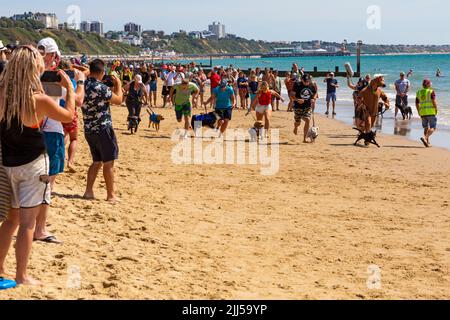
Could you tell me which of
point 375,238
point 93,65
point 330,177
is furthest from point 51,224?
point 330,177

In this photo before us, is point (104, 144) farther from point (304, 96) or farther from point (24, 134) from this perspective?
point (304, 96)

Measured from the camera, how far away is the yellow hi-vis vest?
47.8 feet

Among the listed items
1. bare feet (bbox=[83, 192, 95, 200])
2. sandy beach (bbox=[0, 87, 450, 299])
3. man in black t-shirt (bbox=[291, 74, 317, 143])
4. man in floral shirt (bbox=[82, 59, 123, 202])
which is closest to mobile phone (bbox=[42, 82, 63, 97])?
sandy beach (bbox=[0, 87, 450, 299])

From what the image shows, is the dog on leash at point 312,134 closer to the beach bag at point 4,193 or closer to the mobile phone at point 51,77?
the mobile phone at point 51,77

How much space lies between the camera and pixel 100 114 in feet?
24.7

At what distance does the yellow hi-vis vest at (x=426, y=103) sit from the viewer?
14555mm

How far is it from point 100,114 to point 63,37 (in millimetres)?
169057

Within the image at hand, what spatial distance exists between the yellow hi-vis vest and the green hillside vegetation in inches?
5106

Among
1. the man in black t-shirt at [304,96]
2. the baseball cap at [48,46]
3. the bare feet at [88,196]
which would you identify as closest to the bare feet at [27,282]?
the baseball cap at [48,46]

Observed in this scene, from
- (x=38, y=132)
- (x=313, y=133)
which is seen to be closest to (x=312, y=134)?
(x=313, y=133)

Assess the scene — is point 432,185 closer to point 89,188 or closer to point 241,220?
point 241,220

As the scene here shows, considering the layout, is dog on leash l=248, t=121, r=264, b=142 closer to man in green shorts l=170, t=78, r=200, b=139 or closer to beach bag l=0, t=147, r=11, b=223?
man in green shorts l=170, t=78, r=200, b=139

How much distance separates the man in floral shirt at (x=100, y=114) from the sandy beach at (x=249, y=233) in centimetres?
61
